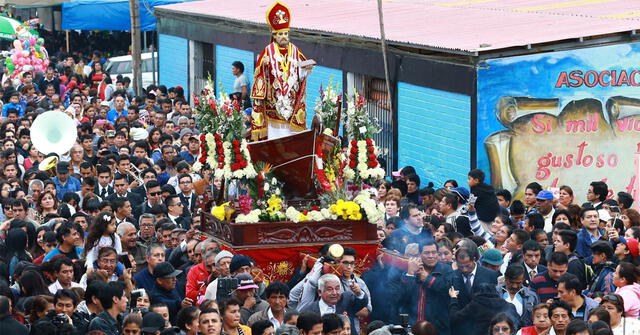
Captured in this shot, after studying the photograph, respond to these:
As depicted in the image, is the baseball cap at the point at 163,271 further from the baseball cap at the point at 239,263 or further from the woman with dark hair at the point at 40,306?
the woman with dark hair at the point at 40,306

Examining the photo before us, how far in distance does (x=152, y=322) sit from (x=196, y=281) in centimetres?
232

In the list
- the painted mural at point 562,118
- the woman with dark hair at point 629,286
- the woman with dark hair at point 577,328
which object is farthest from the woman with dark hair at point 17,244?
the painted mural at point 562,118

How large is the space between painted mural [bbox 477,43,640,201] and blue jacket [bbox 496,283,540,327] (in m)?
6.49

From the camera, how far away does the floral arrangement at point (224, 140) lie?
13.5 metres

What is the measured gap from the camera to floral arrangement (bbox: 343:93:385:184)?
13898mm

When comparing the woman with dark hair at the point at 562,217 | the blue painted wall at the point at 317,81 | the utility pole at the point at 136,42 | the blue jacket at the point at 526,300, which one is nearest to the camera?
the blue jacket at the point at 526,300

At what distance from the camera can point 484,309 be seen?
11062mm

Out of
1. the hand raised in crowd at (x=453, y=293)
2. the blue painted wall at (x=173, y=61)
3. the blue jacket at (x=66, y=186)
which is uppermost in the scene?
the hand raised in crowd at (x=453, y=293)

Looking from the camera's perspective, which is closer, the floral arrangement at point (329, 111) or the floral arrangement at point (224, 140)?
the floral arrangement at point (224, 140)

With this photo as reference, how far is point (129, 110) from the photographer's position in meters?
24.0

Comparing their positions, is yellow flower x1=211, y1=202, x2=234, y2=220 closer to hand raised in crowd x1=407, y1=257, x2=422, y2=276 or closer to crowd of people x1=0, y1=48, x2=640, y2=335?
crowd of people x1=0, y1=48, x2=640, y2=335

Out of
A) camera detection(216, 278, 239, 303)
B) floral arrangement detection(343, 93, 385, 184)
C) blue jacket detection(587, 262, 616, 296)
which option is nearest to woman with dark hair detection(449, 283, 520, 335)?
blue jacket detection(587, 262, 616, 296)

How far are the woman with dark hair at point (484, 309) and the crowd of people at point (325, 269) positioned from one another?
11 mm

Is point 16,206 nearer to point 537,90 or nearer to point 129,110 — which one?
point 537,90
